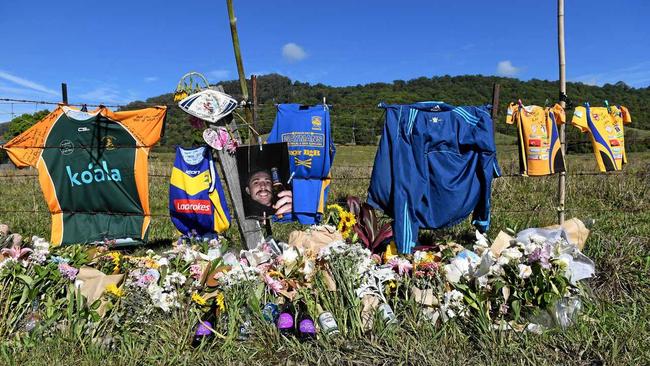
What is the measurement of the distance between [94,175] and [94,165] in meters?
0.10

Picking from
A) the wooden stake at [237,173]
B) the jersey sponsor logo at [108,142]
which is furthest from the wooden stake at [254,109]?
the jersey sponsor logo at [108,142]

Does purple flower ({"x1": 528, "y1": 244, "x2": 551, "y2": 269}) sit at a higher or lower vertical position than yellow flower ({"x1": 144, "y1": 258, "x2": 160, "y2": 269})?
higher

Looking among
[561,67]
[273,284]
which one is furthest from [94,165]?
[561,67]

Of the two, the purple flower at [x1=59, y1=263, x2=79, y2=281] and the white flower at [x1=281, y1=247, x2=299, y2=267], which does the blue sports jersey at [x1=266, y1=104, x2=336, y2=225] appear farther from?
the purple flower at [x1=59, y1=263, x2=79, y2=281]

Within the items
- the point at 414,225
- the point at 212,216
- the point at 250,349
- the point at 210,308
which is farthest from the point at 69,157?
the point at 414,225

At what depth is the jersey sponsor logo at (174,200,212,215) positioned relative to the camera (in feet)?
13.7

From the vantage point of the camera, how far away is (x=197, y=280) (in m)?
3.41

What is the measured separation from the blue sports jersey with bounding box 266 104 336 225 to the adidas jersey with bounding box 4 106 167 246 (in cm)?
117

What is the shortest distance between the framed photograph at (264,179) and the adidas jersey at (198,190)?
244mm

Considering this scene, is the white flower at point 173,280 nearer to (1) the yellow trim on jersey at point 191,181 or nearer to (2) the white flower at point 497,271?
(1) the yellow trim on jersey at point 191,181

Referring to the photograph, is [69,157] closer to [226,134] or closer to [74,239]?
[74,239]

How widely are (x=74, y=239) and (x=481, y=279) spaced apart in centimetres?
387

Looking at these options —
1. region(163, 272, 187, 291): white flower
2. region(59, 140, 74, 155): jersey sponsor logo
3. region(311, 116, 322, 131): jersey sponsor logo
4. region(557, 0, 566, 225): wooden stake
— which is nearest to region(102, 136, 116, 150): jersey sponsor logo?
region(59, 140, 74, 155): jersey sponsor logo

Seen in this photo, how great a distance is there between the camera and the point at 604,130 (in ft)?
14.9
